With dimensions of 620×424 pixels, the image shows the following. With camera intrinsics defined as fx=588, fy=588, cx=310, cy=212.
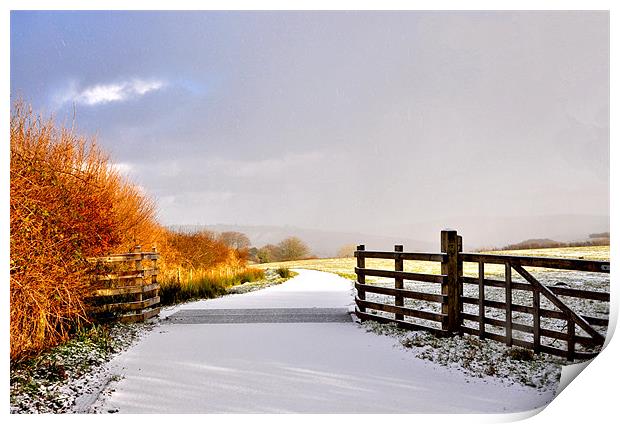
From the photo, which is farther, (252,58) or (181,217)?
(181,217)

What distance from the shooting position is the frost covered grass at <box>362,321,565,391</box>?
4.39 m

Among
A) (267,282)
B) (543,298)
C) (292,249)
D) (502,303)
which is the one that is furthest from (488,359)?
(292,249)

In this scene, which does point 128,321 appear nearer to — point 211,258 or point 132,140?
point 132,140

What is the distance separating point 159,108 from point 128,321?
2.65 metres

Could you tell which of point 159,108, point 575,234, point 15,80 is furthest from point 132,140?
point 575,234

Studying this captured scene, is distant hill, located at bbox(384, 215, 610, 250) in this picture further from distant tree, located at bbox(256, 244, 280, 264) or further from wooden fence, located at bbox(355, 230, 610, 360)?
distant tree, located at bbox(256, 244, 280, 264)

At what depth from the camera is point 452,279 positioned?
18.2ft

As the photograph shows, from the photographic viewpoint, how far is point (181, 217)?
7.98m

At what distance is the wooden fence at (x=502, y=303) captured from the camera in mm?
4480

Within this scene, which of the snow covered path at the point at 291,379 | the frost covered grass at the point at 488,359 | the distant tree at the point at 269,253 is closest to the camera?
the snow covered path at the point at 291,379

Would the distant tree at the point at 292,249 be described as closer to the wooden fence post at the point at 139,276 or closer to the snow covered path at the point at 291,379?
the wooden fence post at the point at 139,276

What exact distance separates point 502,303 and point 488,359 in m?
0.60

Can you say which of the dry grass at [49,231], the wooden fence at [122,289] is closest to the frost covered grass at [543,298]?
the wooden fence at [122,289]

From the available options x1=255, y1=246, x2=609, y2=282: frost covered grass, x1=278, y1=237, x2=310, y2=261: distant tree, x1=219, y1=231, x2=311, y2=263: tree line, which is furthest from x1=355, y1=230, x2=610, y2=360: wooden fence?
x1=278, y1=237, x2=310, y2=261: distant tree
